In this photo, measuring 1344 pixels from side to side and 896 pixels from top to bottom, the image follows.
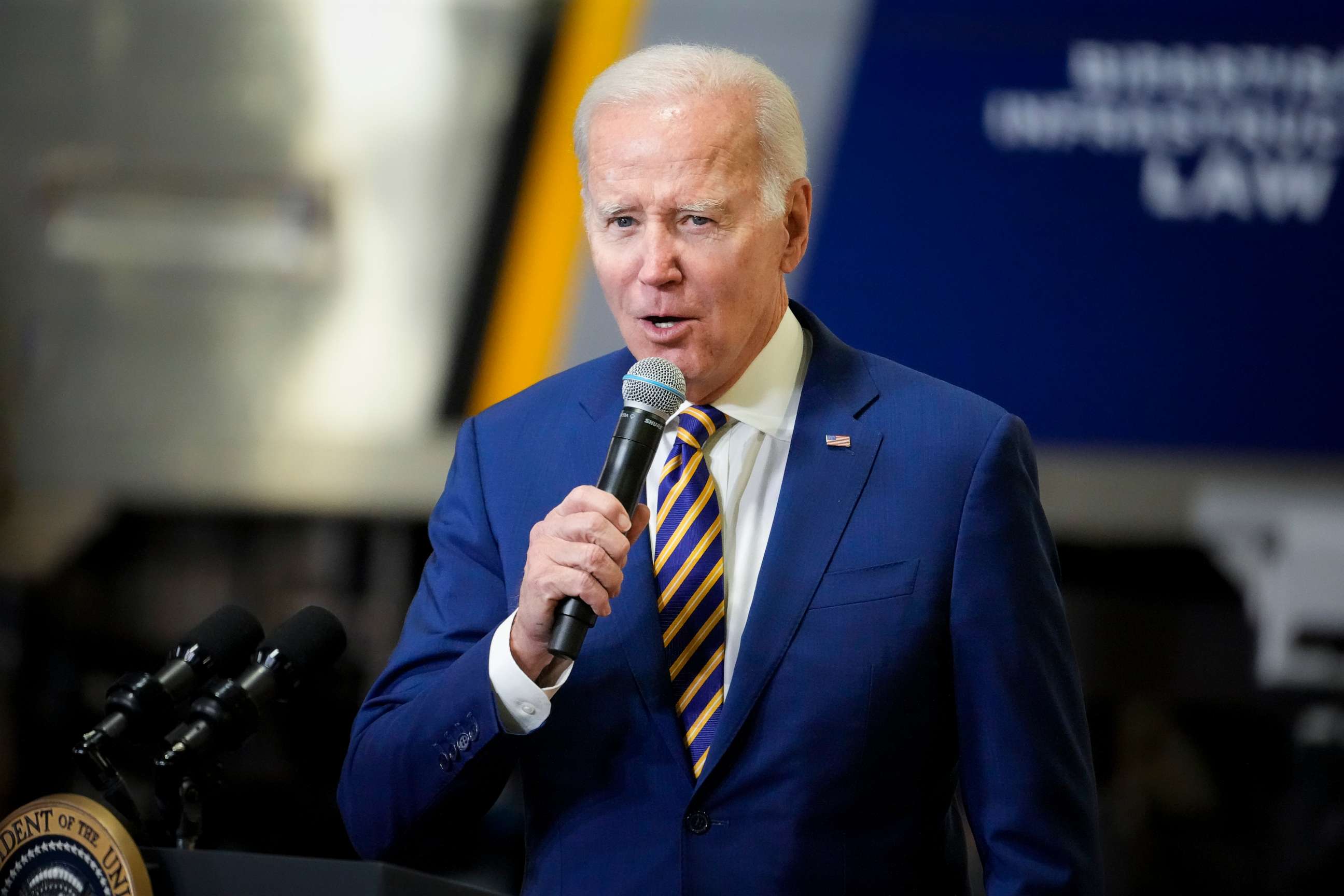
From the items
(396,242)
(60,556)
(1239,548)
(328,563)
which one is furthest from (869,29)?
(60,556)

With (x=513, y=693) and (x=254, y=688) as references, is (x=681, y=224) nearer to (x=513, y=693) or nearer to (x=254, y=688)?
(x=513, y=693)

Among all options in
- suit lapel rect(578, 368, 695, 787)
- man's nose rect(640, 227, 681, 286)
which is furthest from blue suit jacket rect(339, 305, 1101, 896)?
man's nose rect(640, 227, 681, 286)

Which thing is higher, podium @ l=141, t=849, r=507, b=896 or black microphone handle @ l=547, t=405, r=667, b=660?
black microphone handle @ l=547, t=405, r=667, b=660

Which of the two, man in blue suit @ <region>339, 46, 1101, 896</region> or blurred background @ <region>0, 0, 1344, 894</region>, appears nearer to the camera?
man in blue suit @ <region>339, 46, 1101, 896</region>

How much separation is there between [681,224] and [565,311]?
2.65 metres

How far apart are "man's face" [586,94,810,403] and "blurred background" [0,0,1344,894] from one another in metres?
2.54

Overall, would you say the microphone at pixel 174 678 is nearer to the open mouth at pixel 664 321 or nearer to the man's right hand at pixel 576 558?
the man's right hand at pixel 576 558

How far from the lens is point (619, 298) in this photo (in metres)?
1.61

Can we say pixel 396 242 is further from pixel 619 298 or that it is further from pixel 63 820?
pixel 63 820

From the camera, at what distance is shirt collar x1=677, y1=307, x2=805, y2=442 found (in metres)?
1.69

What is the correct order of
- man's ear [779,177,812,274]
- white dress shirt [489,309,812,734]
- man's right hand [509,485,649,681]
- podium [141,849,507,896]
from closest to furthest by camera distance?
1. podium [141,849,507,896]
2. man's right hand [509,485,649,681]
3. white dress shirt [489,309,812,734]
4. man's ear [779,177,812,274]

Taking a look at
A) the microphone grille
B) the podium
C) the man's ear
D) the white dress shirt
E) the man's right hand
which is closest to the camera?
the podium

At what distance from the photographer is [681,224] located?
1601 mm

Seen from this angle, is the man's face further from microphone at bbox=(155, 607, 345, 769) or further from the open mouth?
microphone at bbox=(155, 607, 345, 769)
